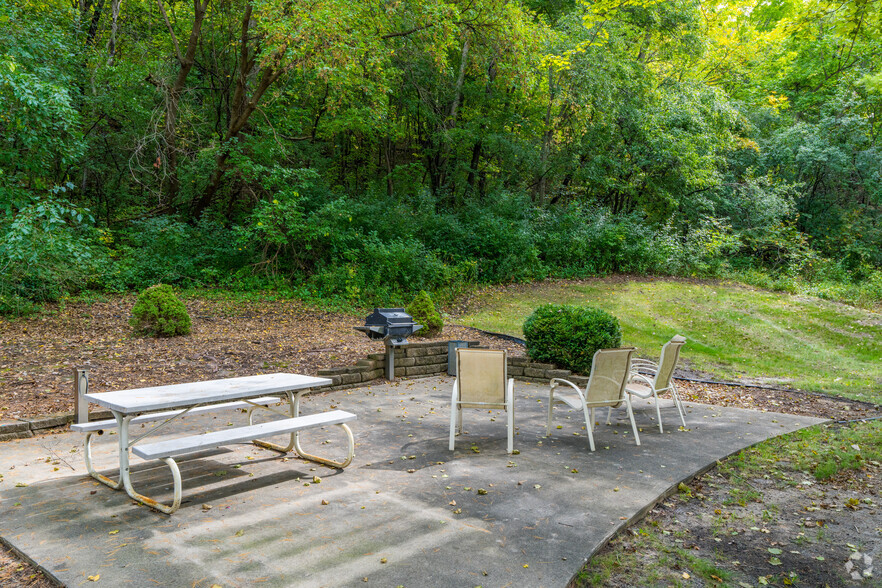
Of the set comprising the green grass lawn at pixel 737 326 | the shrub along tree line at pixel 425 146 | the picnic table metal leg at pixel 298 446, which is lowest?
the green grass lawn at pixel 737 326

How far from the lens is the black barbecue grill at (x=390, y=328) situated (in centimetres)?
766

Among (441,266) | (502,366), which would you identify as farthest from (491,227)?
Answer: (502,366)

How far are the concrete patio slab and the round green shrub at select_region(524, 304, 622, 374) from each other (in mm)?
2203

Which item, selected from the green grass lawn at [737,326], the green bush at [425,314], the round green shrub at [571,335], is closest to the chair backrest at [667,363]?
the round green shrub at [571,335]

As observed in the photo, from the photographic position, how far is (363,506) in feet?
12.1

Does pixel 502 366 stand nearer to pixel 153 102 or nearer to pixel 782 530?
pixel 782 530

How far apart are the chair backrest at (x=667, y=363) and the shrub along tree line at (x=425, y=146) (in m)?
4.00

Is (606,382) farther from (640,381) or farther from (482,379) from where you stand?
(640,381)

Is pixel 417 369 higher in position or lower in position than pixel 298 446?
lower

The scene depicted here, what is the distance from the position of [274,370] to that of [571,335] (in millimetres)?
3869

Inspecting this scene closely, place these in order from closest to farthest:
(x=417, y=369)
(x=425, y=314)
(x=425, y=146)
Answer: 1. (x=417, y=369)
2. (x=425, y=314)
3. (x=425, y=146)

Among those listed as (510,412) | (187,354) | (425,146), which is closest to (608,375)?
(510,412)

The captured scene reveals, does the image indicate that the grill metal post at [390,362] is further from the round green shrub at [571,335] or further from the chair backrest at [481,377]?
the chair backrest at [481,377]

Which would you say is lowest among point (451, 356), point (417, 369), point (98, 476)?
point (417, 369)
